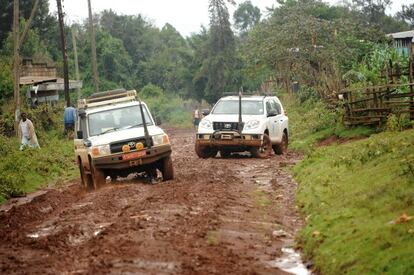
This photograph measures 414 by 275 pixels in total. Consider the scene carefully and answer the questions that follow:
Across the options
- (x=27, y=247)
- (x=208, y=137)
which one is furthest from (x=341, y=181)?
(x=208, y=137)

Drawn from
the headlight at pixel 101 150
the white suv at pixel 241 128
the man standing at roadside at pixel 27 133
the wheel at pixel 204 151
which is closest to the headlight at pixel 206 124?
the white suv at pixel 241 128

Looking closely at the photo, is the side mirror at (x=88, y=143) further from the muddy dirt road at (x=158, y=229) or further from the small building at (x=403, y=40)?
the small building at (x=403, y=40)

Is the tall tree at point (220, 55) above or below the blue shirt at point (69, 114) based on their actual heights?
above

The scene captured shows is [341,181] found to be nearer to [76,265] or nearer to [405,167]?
[405,167]

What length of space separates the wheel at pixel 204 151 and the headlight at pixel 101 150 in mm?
6652

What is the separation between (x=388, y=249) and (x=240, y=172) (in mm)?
11119

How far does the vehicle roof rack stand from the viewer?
1888 cm

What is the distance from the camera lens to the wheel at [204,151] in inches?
924

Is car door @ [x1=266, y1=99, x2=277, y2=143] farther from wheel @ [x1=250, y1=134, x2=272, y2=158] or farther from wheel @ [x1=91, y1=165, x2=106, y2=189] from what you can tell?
wheel @ [x1=91, y1=165, x2=106, y2=189]

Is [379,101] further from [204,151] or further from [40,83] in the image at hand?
[40,83]

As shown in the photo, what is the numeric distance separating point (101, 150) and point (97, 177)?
0.63 meters

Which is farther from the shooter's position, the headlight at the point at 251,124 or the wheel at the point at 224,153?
the wheel at the point at 224,153

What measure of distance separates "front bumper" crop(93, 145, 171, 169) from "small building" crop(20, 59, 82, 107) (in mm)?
24967

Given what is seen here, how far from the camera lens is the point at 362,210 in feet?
Result: 35.5
